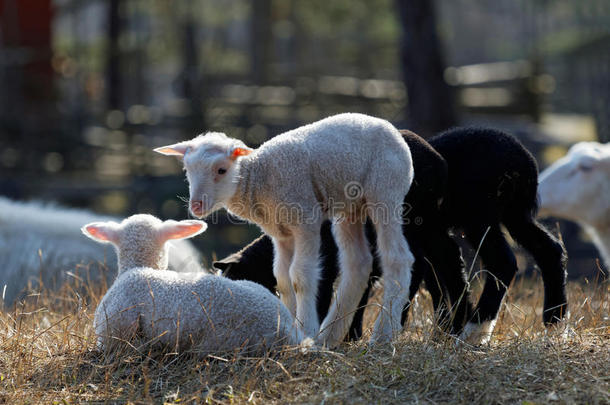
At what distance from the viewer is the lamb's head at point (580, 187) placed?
5.80m

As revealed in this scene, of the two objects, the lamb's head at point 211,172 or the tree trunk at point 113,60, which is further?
the tree trunk at point 113,60

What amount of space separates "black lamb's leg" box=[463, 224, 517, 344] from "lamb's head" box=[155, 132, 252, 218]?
4.61 feet

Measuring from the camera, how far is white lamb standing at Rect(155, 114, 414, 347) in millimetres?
3781

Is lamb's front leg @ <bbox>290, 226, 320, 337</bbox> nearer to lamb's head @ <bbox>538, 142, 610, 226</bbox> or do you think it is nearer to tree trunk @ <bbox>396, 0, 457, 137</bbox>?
lamb's head @ <bbox>538, 142, 610, 226</bbox>

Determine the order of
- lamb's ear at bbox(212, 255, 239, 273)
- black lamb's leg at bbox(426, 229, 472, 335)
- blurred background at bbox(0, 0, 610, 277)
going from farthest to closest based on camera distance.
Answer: blurred background at bbox(0, 0, 610, 277) < lamb's ear at bbox(212, 255, 239, 273) < black lamb's leg at bbox(426, 229, 472, 335)

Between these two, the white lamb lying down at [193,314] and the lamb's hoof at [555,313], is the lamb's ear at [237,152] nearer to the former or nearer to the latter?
the white lamb lying down at [193,314]

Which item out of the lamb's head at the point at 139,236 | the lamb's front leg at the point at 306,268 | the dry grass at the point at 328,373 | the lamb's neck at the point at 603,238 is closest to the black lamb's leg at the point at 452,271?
the dry grass at the point at 328,373

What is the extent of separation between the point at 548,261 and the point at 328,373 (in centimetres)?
167

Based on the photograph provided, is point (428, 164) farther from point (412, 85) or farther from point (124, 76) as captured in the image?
point (124, 76)

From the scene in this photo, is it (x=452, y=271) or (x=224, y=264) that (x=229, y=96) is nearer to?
(x=224, y=264)

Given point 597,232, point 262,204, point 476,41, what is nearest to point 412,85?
point 597,232

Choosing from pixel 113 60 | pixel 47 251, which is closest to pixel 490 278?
pixel 47 251

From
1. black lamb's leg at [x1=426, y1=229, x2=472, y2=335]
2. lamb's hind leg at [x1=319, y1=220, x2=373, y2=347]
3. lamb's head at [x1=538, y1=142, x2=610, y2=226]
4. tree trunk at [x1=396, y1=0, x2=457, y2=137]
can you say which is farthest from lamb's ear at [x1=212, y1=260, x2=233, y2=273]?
tree trunk at [x1=396, y1=0, x2=457, y2=137]

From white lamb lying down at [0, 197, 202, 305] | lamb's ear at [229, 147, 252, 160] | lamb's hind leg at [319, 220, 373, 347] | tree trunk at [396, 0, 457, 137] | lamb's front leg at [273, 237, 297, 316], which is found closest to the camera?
lamb's ear at [229, 147, 252, 160]
